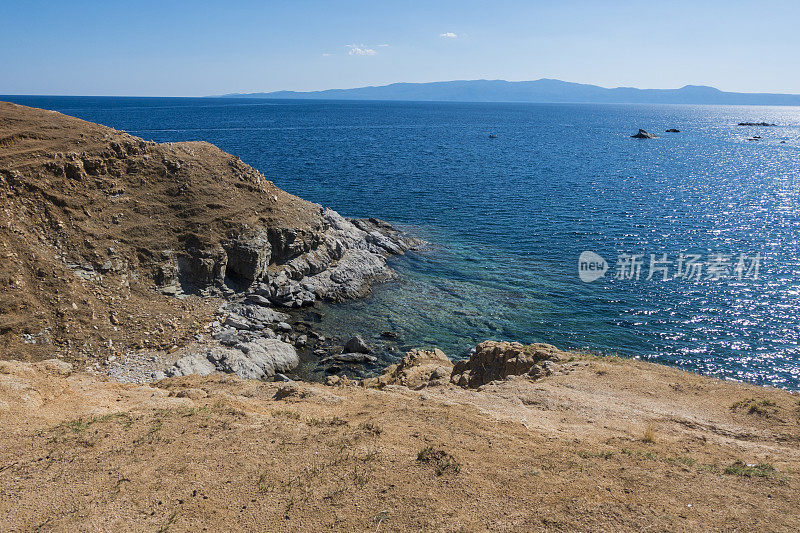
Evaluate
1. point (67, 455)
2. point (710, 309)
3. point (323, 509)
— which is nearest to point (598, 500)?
point (323, 509)

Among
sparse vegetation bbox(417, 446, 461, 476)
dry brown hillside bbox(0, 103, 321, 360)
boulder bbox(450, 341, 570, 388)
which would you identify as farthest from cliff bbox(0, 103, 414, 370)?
sparse vegetation bbox(417, 446, 461, 476)

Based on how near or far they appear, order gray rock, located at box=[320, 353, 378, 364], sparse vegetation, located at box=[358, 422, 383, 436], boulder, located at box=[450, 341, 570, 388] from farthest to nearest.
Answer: gray rock, located at box=[320, 353, 378, 364]
boulder, located at box=[450, 341, 570, 388]
sparse vegetation, located at box=[358, 422, 383, 436]

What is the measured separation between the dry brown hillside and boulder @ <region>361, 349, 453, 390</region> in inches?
465

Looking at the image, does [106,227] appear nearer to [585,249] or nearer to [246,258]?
[246,258]

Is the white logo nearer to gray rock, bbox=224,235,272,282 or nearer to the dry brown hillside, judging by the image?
the dry brown hillside

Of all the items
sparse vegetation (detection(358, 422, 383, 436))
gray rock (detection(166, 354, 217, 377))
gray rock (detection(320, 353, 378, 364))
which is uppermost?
sparse vegetation (detection(358, 422, 383, 436))

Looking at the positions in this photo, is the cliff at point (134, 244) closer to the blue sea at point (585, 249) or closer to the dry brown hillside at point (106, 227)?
the dry brown hillside at point (106, 227)

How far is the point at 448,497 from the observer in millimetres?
12305

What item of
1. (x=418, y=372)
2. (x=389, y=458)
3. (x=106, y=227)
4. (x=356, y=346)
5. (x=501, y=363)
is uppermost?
(x=106, y=227)

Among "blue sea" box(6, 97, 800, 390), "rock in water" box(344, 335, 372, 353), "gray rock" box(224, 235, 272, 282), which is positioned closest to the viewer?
"rock in water" box(344, 335, 372, 353)

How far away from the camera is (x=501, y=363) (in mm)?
24438

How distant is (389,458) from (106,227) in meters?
26.7

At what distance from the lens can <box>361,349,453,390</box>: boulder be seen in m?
23.3

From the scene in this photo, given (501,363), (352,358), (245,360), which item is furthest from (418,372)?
(245,360)
